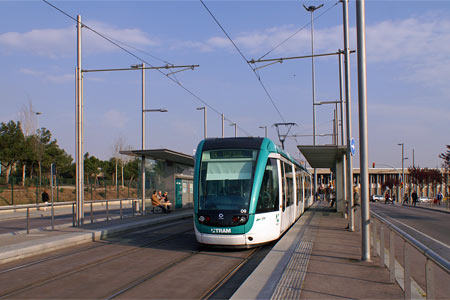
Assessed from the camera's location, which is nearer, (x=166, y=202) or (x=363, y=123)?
(x=363, y=123)

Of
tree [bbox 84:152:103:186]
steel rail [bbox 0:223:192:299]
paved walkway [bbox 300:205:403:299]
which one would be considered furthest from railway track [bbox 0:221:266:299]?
tree [bbox 84:152:103:186]

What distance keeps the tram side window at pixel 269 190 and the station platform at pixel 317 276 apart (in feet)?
3.38

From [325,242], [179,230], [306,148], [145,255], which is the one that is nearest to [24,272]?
[145,255]

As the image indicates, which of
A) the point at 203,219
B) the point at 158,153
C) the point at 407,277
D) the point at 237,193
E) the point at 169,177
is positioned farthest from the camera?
the point at 169,177

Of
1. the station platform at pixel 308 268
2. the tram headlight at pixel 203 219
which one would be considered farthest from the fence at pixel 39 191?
the tram headlight at pixel 203 219

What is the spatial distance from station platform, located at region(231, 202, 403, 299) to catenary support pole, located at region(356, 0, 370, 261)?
1.88ft

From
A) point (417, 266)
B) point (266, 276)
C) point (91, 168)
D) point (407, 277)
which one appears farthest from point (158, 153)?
point (91, 168)

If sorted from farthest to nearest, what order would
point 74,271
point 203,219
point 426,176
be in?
point 426,176 → point 203,219 → point 74,271

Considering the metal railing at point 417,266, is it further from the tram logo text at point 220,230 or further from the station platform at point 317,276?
the tram logo text at point 220,230

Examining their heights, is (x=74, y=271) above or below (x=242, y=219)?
below

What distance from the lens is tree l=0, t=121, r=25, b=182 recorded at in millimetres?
46144

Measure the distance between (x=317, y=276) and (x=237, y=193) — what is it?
4251 mm

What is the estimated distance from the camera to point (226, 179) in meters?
12.2

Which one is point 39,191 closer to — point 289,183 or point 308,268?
point 289,183
